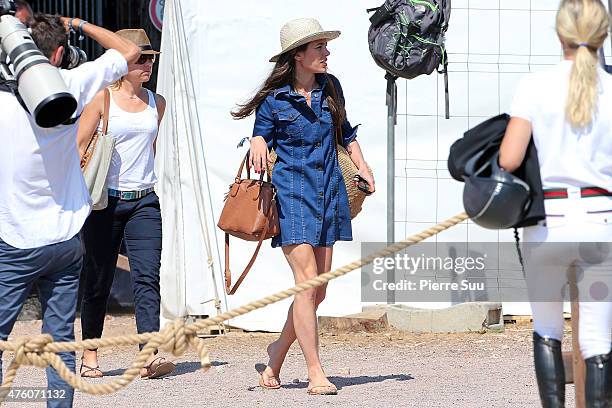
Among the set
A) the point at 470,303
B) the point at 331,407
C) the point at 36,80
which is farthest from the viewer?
the point at 470,303

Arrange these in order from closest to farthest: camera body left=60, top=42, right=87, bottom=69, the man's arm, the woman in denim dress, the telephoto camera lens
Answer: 1. the telephoto camera lens
2. camera body left=60, top=42, right=87, bottom=69
3. the man's arm
4. the woman in denim dress

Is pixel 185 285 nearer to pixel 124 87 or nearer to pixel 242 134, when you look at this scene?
pixel 242 134

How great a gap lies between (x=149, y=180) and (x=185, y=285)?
→ 1.67 meters

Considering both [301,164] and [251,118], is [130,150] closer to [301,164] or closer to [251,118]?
[301,164]

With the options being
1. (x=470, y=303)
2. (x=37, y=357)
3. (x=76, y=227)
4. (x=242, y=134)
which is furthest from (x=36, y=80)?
(x=470, y=303)

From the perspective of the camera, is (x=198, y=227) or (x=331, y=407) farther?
(x=198, y=227)

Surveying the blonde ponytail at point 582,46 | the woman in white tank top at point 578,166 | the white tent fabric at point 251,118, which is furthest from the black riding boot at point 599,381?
the white tent fabric at point 251,118

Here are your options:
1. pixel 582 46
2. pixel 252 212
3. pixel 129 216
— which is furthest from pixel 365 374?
pixel 582 46

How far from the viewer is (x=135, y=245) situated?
670cm

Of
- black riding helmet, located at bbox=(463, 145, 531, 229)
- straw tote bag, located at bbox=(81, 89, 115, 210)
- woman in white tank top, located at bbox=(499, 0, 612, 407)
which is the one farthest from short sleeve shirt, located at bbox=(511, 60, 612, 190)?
straw tote bag, located at bbox=(81, 89, 115, 210)

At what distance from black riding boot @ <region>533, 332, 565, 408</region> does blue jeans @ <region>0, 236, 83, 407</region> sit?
1.74 meters

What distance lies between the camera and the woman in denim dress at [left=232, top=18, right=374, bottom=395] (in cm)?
606

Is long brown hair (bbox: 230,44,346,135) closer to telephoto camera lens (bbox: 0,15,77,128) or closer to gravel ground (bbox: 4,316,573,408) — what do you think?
gravel ground (bbox: 4,316,573,408)

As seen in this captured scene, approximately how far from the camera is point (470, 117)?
323 inches
